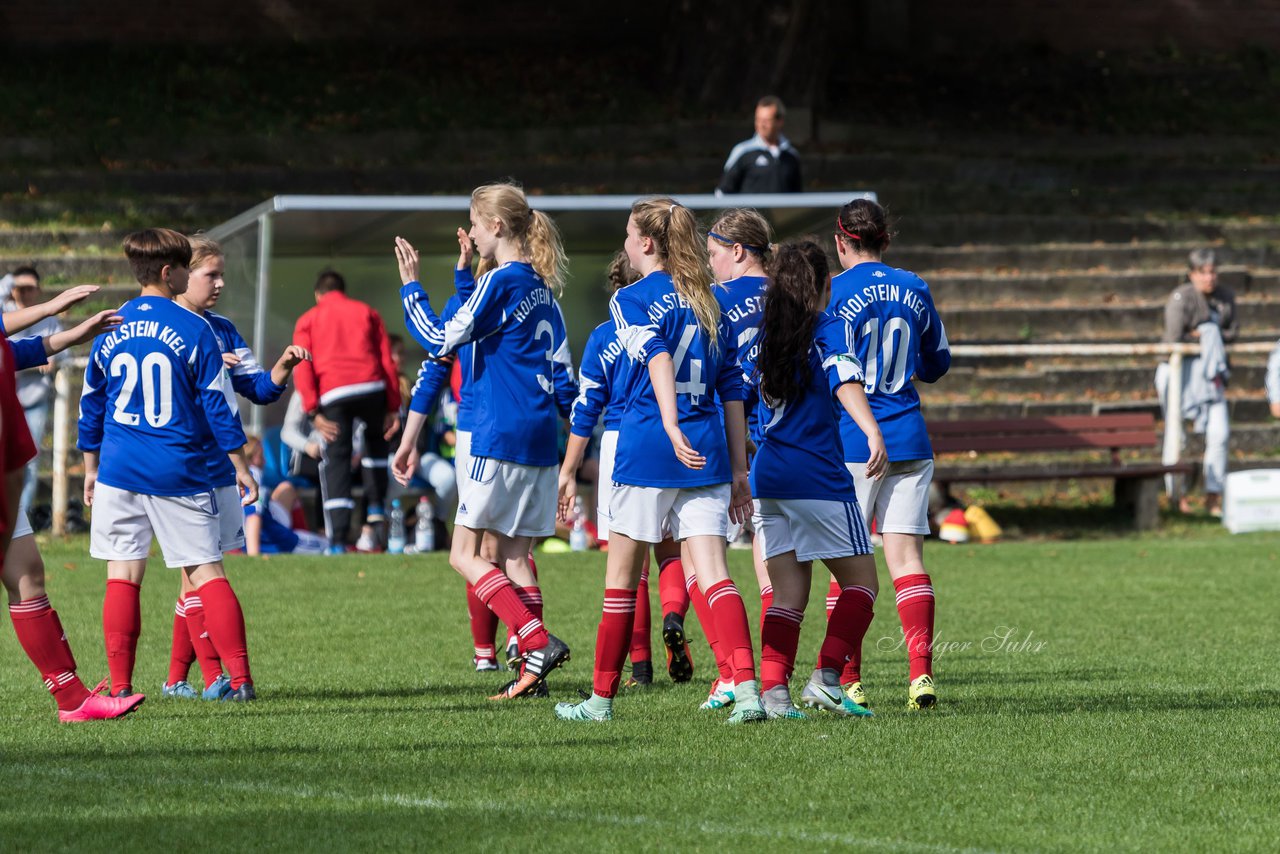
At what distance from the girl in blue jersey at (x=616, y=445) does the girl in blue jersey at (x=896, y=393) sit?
89 centimetres

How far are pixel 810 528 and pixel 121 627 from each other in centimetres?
284

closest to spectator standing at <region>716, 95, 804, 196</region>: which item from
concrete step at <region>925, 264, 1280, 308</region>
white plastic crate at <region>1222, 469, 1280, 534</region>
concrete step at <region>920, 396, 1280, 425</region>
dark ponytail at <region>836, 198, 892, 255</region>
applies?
concrete step at <region>920, 396, 1280, 425</region>

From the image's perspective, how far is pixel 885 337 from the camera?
286 inches

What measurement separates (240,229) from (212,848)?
1092 centimetres

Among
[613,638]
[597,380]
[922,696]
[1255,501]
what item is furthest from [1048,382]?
[613,638]

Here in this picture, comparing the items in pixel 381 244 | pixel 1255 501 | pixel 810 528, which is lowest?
pixel 1255 501

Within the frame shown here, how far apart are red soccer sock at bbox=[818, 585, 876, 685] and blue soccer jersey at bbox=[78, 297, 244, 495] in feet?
8.05

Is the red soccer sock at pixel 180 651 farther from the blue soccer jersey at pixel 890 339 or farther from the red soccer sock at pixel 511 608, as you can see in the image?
the blue soccer jersey at pixel 890 339

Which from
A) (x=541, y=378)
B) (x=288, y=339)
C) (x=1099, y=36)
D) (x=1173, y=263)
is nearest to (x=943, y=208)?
(x=1173, y=263)

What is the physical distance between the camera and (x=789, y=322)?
6.88m

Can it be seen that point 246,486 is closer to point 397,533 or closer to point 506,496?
point 506,496

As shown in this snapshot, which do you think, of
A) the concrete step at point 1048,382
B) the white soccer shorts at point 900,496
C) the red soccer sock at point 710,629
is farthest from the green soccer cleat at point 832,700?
the concrete step at point 1048,382

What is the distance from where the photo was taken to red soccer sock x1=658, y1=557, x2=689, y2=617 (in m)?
8.36

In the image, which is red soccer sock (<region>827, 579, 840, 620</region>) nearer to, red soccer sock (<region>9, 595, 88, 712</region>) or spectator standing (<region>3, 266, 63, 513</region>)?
red soccer sock (<region>9, 595, 88, 712</region>)
